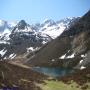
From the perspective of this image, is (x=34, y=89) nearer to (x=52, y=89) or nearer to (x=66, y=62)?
(x=52, y=89)

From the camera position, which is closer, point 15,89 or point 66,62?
point 15,89

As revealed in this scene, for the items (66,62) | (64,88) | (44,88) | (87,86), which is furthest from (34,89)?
(66,62)

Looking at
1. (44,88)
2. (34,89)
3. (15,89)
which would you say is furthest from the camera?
(44,88)

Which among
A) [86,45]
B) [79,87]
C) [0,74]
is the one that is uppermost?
[86,45]

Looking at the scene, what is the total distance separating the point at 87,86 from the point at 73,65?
4902 inches

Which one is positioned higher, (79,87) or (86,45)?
(86,45)

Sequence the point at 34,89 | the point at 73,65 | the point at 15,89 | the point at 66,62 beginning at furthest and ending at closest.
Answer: the point at 66,62, the point at 73,65, the point at 34,89, the point at 15,89

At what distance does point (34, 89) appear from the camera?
1676 inches

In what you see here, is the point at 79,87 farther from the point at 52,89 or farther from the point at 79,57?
the point at 79,57

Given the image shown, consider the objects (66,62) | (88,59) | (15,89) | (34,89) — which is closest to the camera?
(15,89)

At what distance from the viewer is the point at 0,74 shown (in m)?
45.8

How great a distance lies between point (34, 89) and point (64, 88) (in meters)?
7.02

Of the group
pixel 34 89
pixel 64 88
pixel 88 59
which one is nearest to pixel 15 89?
pixel 34 89

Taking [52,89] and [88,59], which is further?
[88,59]
